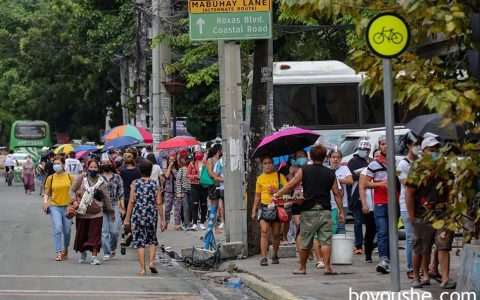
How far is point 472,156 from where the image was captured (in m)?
9.66

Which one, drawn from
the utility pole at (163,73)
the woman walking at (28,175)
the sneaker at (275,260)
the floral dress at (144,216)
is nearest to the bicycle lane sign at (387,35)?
the floral dress at (144,216)

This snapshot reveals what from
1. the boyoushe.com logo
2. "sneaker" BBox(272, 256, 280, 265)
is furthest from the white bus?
the boyoushe.com logo

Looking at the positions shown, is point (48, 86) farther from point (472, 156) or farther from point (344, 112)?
point (472, 156)

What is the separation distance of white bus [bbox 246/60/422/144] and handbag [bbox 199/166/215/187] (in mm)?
4069

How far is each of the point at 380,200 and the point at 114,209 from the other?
5.97 m

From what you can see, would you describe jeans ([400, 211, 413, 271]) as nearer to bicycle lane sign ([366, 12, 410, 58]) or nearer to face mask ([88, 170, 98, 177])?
bicycle lane sign ([366, 12, 410, 58])

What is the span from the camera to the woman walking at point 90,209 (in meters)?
17.4

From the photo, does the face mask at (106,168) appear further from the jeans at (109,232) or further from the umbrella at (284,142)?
the umbrella at (284,142)

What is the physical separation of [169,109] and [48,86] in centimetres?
2921

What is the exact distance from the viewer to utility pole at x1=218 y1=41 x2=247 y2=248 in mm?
17438

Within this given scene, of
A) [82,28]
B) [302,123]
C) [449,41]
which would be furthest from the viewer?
[82,28]

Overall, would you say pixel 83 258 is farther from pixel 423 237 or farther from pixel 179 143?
pixel 179 143

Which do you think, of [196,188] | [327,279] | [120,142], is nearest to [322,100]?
[196,188]

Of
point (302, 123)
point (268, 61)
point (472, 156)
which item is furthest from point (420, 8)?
point (302, 123)
